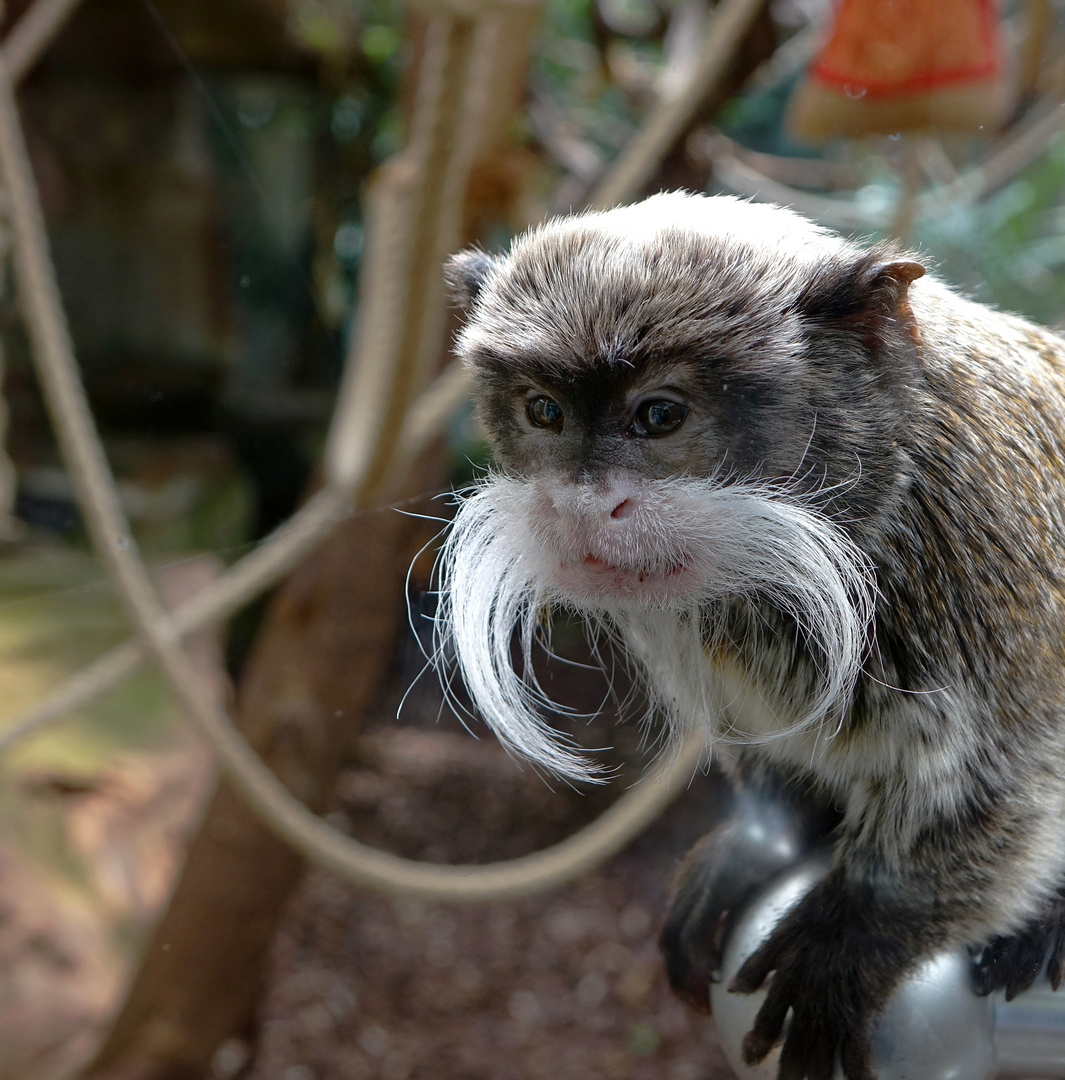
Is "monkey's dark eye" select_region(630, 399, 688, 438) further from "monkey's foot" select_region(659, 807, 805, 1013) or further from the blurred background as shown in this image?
"monkey's foot" select_region(659, 807, 805, 1013)

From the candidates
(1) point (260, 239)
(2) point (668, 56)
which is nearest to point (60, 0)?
(1) point (260, 239)

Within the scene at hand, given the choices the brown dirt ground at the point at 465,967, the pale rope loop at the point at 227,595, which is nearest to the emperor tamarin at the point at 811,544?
the pale rope loop at the point at 227,595

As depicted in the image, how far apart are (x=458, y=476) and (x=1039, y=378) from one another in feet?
1.77

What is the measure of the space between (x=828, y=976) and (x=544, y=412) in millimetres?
501

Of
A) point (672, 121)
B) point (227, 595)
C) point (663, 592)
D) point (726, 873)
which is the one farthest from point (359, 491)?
point (663, 592)

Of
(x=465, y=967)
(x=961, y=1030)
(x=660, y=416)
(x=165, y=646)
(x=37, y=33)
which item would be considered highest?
(x=37, y=33)

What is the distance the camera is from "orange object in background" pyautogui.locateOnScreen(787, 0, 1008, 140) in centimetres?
94

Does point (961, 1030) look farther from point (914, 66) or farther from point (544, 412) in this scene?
point (914, 66)

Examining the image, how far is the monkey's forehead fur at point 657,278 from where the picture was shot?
71 cm

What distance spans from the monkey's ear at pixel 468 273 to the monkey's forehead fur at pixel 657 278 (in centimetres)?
6

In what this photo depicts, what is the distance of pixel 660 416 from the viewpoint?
2.36 feet

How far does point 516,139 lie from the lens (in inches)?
71.6

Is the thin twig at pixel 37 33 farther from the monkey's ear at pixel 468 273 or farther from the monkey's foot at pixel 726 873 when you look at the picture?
the monkey's foot at pixel 726 873

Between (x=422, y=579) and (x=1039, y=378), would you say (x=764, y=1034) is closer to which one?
(x=422, y=579)
